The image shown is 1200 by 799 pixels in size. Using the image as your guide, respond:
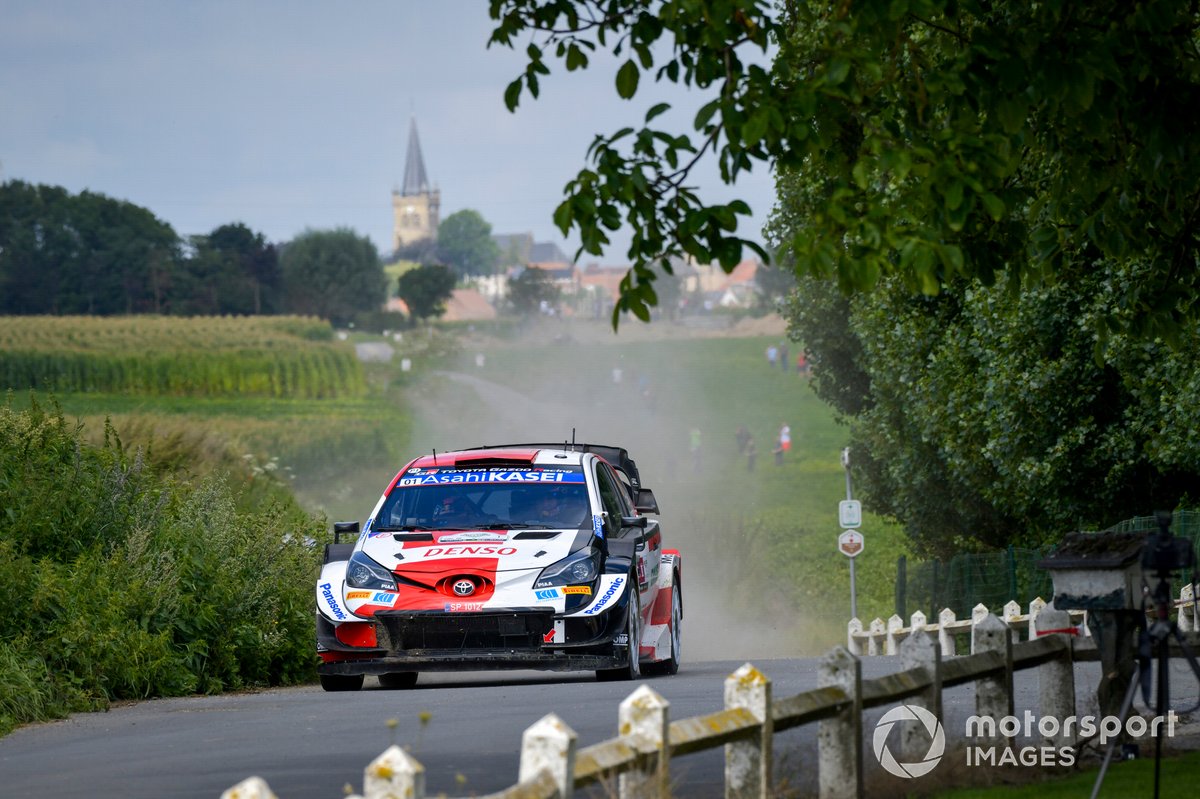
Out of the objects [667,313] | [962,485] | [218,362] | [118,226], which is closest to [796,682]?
[962,485]

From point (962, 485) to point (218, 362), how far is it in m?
47.7

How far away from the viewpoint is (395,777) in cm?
462

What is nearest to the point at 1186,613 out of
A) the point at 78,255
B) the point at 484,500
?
the point at 484,500

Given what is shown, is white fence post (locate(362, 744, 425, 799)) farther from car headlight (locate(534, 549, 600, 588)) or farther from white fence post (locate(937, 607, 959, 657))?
white fence post (locate(937, 607, 959, 657))

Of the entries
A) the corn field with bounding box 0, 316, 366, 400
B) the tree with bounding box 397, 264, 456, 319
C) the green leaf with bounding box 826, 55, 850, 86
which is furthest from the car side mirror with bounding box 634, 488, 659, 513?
the tree with bounding box 397, 264, 456, 319

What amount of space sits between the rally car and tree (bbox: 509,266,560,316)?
14375cm

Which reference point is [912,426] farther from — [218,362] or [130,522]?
[218,362]

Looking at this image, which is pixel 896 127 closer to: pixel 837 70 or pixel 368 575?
pixel 837 70

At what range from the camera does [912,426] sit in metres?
32.5

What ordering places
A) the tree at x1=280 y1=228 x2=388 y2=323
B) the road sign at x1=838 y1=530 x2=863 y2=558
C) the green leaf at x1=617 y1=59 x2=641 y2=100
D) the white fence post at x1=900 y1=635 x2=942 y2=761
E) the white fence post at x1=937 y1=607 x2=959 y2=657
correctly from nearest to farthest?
1. the white fence post at x1=900 y1=635 x2=942 y2=761
2. the green leaf at x1=617 y1=59 x2=641 y2=100
3. the white fence post at x1=937 y1=607 x2=959 y2=657
4. the road sign at x1=838 y1=530 x2=863 y2=558
5. the tree at x1=280 y1=228 x2=388 y2=323

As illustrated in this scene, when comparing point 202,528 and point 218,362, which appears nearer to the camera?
point 202,528

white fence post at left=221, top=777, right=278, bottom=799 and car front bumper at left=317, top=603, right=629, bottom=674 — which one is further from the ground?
white fence post at left=221, top=777, right=278, bottom=799

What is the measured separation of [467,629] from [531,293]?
147 m

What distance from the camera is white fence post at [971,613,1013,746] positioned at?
30.0 ft
